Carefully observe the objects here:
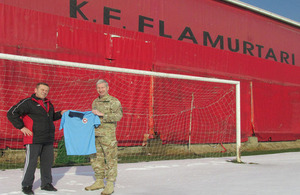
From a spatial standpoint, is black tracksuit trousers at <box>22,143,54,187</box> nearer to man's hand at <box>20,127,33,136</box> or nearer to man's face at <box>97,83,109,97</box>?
man's hand at <box>20,127,33,136</box>

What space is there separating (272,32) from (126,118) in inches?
478

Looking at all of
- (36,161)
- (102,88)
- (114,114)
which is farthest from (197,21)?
(36,161)

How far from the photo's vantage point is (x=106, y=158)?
12.9 feet

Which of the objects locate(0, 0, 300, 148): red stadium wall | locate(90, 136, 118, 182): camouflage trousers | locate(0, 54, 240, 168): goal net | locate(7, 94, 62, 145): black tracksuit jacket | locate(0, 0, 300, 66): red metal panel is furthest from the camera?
locate(0, 0, 300, 66): red metal panel

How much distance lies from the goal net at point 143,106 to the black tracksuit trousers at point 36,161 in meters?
1.97

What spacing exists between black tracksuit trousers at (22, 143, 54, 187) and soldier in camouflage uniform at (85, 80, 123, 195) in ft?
2.02

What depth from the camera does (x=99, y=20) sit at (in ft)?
33.4

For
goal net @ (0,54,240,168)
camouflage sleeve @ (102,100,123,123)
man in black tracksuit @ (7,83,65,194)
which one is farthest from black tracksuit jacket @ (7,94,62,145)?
goal net @ (0,54,240,168)

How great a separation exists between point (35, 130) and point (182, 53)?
7770 mm

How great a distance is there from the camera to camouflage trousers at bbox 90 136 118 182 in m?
3.86

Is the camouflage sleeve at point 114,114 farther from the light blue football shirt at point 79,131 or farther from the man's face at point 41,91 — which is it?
the man's face at point 41,91

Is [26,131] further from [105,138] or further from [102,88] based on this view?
[102,88]

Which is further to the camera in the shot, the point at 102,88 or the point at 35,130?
the point at 102,88

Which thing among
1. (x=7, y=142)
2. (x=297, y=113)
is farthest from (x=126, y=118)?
(x=297, y=113)
